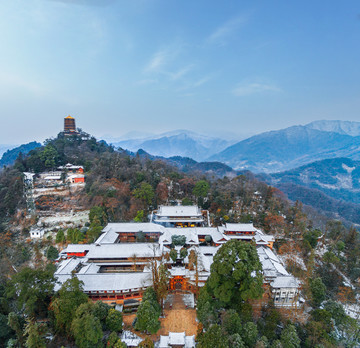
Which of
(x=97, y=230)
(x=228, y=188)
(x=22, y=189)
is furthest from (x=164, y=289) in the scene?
(x=22, y=189)

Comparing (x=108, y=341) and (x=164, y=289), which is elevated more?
(x=164, y=289)

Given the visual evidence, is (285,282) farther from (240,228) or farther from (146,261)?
(146,261)

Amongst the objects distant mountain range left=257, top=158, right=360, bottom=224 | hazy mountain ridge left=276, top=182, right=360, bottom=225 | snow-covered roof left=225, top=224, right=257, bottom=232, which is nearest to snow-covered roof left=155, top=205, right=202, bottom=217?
snow-covered roof left=225, top=224, right=257, bottom=232

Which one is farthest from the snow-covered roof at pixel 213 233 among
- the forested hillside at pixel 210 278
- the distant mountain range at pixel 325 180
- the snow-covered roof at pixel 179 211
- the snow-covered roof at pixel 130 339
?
the distant mountain range at pixel 325 180

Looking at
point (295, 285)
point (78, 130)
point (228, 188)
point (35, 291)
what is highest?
point (78, 130)

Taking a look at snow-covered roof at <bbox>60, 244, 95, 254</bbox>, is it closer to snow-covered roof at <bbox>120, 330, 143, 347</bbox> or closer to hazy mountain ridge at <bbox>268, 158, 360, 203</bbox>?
snow-covered roof at <bbox>120, 330, 143, 347</bbox>

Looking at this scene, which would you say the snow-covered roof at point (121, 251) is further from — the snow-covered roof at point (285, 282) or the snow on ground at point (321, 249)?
the snow on ground at point (321, 249)

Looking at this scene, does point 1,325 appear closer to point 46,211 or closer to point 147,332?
point 147,332
